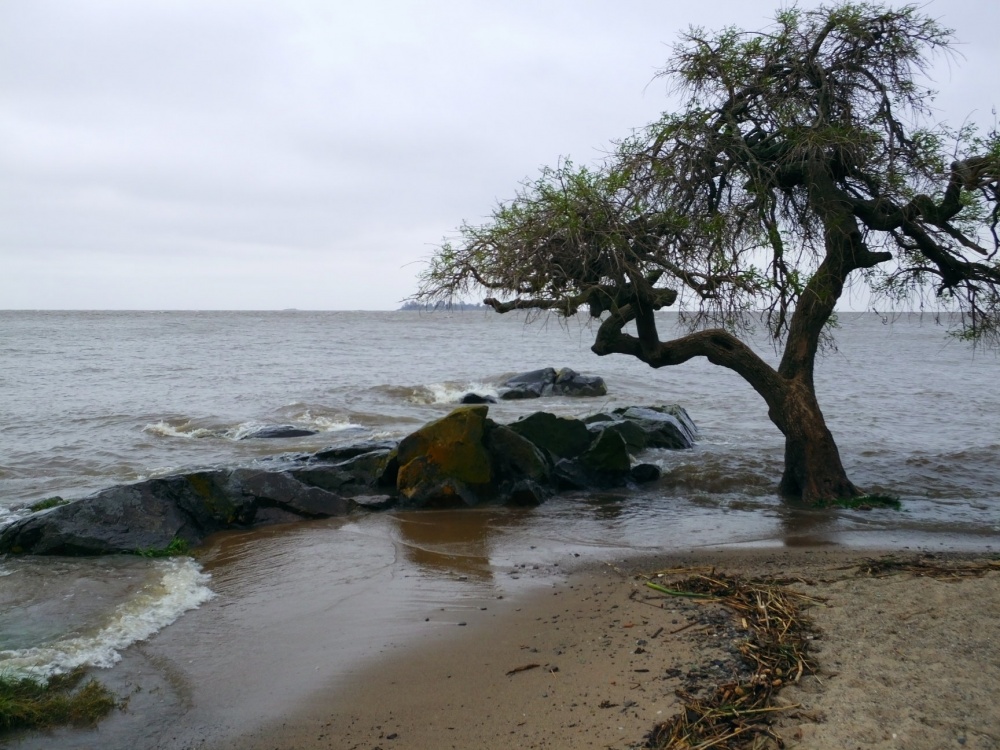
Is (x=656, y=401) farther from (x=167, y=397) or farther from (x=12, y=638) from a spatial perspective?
(x=12, y=638)

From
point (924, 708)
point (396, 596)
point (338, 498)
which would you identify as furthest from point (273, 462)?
point (924, 708)

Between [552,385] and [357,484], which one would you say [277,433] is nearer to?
[357,484]

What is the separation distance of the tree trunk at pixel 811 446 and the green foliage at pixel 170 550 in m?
7.41

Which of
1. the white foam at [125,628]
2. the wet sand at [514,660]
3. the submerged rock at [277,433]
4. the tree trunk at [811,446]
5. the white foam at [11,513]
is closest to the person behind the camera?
the wet sand at [514,660]

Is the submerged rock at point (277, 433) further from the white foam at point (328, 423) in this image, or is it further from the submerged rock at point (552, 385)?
the submerged rock at point (552, 385)

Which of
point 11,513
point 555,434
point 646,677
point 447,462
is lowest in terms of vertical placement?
point 11,513

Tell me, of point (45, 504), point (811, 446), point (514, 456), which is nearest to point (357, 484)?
point (514, 456)

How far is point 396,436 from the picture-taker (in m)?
16.4

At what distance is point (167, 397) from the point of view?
73.2ft

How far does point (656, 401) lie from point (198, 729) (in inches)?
788

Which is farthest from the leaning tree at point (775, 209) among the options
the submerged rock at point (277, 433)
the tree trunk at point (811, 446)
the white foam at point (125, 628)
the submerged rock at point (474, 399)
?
the submerged rock at point (474, 399)

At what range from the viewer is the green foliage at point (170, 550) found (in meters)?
8.36

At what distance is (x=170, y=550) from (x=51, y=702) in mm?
3627

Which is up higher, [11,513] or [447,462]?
[447,462]
